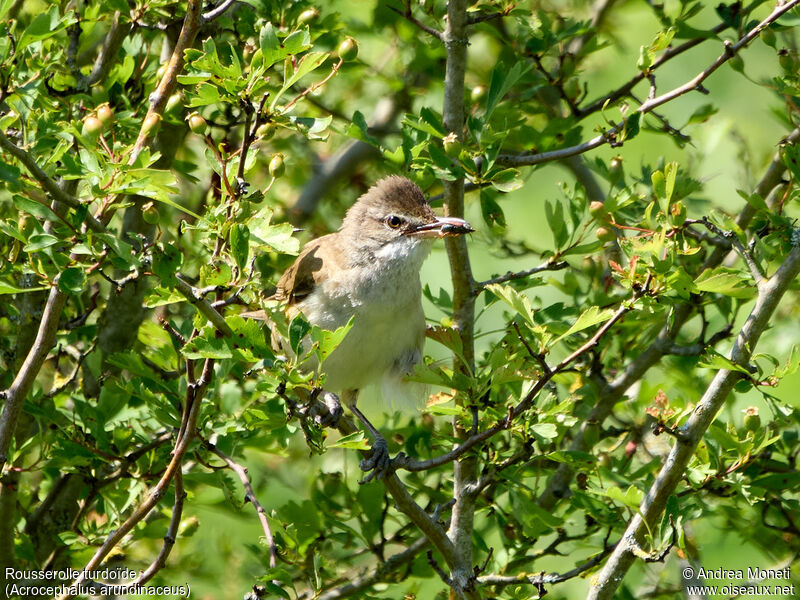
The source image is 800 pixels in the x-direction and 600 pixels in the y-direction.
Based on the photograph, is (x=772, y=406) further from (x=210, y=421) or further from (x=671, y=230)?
(x=210, y=421)

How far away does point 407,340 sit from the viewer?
377cm

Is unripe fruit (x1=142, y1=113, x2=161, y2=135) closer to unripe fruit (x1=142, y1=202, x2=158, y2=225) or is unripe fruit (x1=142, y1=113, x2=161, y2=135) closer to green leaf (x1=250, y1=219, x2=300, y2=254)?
unripe fruit (x1=142, y1=202, x2=158, y2=225)

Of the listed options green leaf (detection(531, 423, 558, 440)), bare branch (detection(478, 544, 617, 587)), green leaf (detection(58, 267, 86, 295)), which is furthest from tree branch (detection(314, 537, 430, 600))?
green leaf (detection(58, 267, 86, 295))

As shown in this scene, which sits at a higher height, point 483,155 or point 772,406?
point 483,155

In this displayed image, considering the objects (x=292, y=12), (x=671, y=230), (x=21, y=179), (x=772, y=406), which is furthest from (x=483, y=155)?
(x=21, y=179)

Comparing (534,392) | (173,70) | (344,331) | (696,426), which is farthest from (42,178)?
(696,426)

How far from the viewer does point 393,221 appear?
3.86 meters

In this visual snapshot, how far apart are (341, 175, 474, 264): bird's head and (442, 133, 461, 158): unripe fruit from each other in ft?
2.18

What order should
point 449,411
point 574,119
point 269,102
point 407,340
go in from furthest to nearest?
point 407,340 → point 574,119 → point 449,411 → point 269,102

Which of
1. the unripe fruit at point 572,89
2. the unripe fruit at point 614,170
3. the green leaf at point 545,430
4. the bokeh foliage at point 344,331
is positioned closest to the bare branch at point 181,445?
the bokeh foliage at point 344,331

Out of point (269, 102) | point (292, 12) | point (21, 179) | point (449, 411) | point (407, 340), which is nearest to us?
point (21, 179)

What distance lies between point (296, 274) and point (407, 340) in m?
0.51

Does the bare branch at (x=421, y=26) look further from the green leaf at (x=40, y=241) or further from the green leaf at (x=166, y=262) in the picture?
the green leaf at (x=40, y=241)

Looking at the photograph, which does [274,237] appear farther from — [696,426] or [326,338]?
[696,426]
